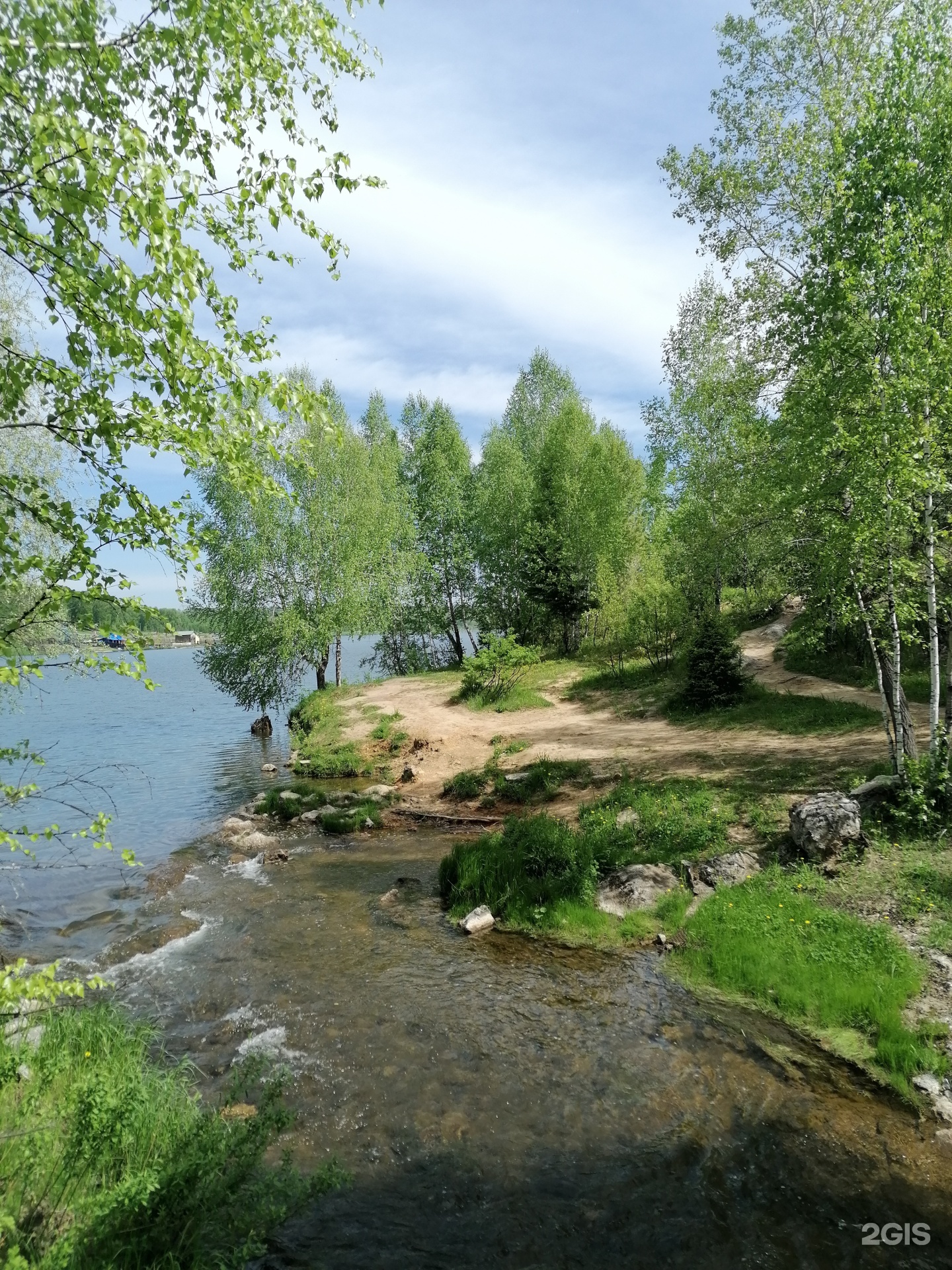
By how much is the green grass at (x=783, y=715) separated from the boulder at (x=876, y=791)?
5576 mm

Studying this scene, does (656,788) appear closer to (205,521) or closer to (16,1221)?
(16,1221)

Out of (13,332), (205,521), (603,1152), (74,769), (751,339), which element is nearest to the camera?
(603,1152)

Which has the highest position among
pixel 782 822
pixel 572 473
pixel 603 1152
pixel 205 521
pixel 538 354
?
pixel 538 354

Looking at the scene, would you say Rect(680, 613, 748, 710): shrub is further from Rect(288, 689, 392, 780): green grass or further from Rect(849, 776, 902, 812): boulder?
Rect(849, 776, 902, 812): boulder

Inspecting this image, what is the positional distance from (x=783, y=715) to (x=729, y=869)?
9049 mm

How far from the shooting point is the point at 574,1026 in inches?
290

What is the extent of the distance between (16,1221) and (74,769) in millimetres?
20240

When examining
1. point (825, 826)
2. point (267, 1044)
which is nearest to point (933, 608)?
point (825, 826)

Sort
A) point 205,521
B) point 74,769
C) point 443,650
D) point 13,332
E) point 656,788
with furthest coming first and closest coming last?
1. point 443,650
2. point 205,521
3. point 74,769
4. point 13,332
5. point 656,788

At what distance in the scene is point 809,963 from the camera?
306 inches

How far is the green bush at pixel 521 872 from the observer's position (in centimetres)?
1020

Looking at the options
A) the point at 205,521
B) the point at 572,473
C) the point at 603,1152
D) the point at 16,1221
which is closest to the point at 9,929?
the point at 16,1221

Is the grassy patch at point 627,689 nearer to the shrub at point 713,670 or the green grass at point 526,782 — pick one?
the shrub at point 713,670

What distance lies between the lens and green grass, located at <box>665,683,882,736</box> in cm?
1602
